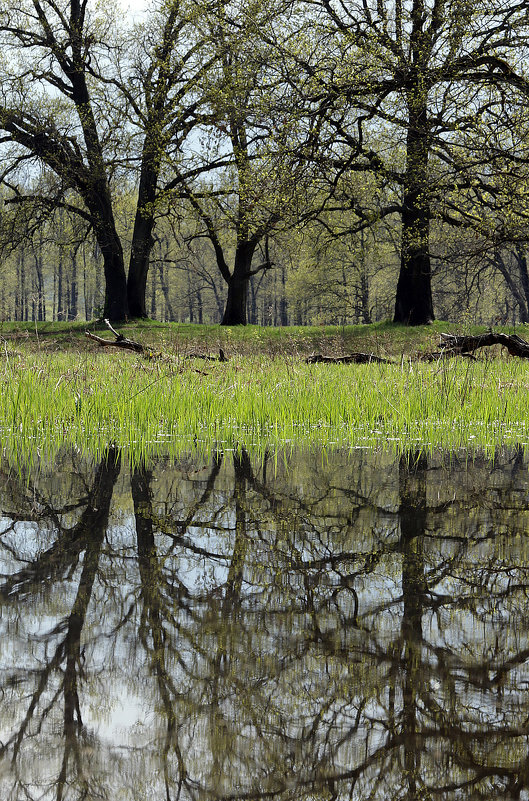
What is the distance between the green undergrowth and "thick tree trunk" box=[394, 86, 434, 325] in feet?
27.0

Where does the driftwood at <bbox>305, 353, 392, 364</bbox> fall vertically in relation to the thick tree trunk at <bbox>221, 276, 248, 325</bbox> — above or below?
below

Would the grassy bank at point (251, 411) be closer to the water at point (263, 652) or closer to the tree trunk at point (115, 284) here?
the water at point (263, 652)

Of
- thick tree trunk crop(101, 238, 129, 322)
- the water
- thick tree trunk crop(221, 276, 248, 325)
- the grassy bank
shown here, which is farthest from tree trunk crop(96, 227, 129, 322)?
the water

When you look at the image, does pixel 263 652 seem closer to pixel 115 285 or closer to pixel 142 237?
pixel 115 285

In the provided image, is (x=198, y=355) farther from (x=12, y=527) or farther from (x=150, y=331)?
(x=150, y=331)

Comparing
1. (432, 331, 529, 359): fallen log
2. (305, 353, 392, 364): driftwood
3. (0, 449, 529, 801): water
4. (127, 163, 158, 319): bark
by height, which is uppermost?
(127, 163, 158, 319): bark

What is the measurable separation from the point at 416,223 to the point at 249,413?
14.5 meters

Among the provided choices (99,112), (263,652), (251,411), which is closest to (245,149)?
(99,112)

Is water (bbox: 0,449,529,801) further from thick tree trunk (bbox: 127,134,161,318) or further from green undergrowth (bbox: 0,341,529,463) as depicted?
thick tree trunk (bbox: 127,134,161,318)

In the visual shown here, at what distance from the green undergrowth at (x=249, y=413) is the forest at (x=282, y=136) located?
5414mm

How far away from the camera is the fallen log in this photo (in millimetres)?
11047

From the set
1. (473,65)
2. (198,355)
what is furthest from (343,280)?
(198,355)

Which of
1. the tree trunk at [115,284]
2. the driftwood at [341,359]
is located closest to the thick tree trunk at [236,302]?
the tree trunk at [115,284]

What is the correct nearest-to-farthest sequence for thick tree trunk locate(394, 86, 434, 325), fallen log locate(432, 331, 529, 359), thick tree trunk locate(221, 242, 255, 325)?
fallen log locate(432, 331, 529, 359) → thick tree trunk locate(394, 86, 434, 325) → thick tree trunk locate(221, 242, 255, 325)
